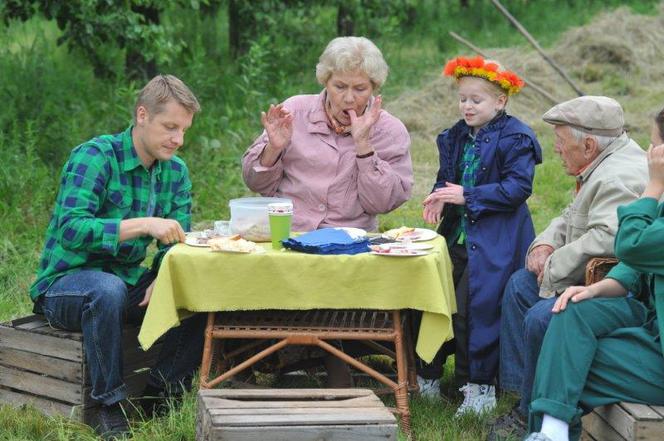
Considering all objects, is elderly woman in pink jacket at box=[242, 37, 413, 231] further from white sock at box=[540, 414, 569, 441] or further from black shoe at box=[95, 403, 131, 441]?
white sock at box=[540, 414, 569, 441]

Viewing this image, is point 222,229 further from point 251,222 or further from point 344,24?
point 344,24

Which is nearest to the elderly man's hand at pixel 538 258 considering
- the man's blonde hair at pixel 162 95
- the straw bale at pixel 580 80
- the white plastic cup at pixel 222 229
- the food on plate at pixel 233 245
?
the food on plate at pixel 233 245

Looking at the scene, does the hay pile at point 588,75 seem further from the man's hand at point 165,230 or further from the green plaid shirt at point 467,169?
the man's hand at point 165,230

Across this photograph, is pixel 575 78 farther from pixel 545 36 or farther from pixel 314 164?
pixel 314 164

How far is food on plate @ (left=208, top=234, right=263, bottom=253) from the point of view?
167 inches

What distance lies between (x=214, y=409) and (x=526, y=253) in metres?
1.81

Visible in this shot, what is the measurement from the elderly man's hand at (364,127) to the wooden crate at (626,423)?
1593mm

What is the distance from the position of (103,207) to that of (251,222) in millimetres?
662

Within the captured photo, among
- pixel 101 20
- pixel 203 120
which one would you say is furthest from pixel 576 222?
pixel 203 120

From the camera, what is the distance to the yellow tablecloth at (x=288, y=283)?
424 centimetres

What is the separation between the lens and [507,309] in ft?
15.3

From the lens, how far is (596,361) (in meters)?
3.83

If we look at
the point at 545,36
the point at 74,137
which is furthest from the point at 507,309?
the point at 545,36

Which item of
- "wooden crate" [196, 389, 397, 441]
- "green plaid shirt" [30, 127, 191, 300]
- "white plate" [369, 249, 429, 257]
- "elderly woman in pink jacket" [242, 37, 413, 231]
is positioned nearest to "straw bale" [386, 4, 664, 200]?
"elderly woman in pink jacket" [242, 37, 413, 231]
